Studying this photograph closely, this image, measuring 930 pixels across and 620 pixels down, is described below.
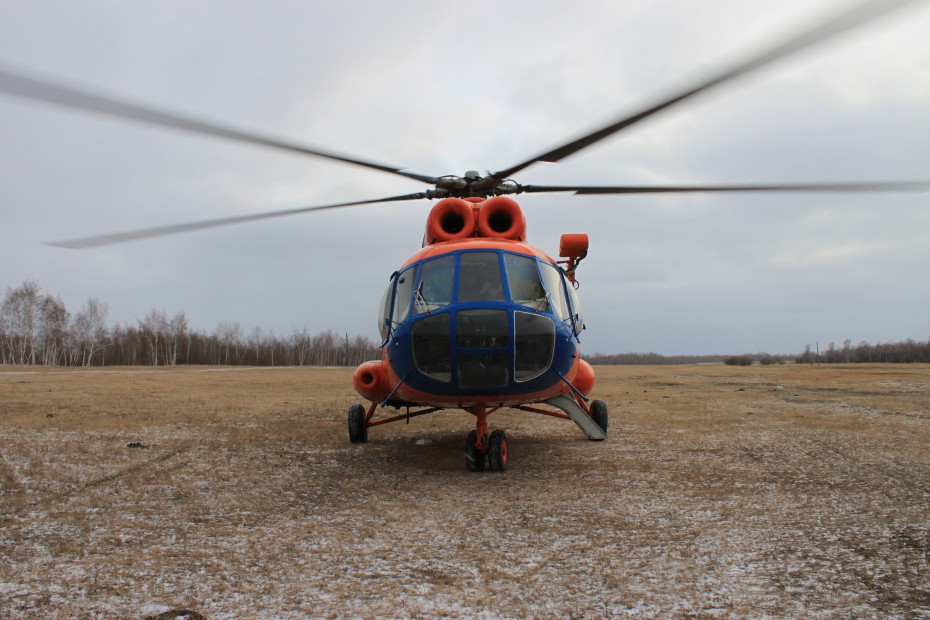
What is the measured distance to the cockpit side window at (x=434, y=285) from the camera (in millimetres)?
6305

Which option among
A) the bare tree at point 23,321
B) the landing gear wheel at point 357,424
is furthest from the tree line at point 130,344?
the landing gear wheel at point 357,424

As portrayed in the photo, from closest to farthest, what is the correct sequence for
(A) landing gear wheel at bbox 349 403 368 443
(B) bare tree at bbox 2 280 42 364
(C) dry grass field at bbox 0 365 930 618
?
(C) dry grass field at bbox 0 365 930 618 < (A) landing gear wheel at bbox 349 403 368 443 < (B) bare tree at bbox 2 280 42 364

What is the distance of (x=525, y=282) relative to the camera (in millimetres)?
6527

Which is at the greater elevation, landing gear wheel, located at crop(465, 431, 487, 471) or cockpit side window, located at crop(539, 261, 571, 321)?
cockpit side window, located at crop(539, 261, 571, 321)

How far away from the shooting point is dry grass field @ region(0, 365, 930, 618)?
2959 millimetres

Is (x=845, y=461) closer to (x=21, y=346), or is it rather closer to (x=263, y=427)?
(x=263, y=427)

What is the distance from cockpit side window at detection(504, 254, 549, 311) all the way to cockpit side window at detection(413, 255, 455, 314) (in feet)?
2.18

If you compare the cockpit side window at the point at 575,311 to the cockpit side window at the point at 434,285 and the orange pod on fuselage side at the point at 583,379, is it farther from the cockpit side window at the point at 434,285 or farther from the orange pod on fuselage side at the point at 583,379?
the cockpit side window at the point at 434,285

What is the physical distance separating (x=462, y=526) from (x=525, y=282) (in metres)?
3.03

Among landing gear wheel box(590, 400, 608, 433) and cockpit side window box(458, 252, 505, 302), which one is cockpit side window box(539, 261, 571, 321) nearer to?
cockpit side window box(458, 252, 505, 302)

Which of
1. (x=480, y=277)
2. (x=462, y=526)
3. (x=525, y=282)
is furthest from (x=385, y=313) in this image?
(x=462, y=526)

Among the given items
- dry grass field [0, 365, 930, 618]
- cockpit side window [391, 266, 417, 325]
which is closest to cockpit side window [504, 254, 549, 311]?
cockpit side window [391, 266, 417, 325]

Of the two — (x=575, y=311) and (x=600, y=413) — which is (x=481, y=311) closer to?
(x=575, y=311)

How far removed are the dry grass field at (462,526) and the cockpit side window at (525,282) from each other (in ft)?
6.32
